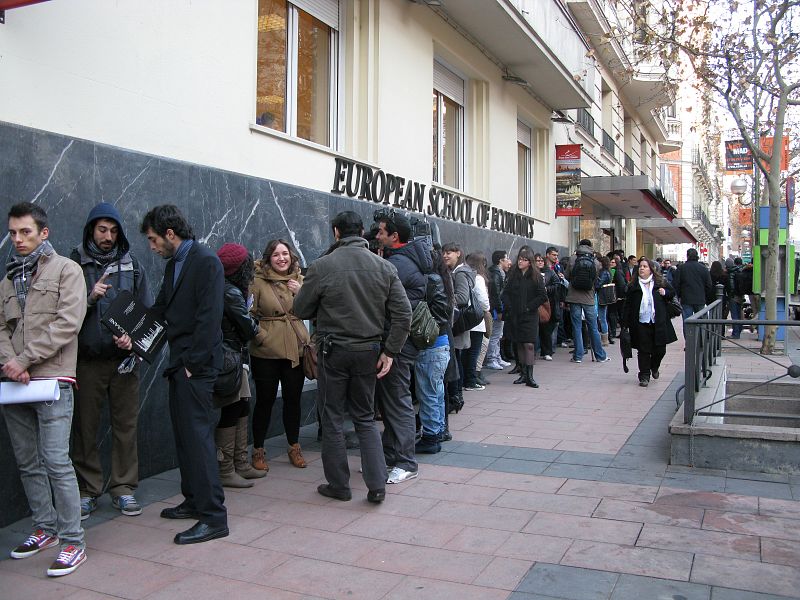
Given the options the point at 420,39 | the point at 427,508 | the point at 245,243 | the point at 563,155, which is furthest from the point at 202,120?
the point at 563,155

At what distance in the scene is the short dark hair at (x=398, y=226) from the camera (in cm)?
598

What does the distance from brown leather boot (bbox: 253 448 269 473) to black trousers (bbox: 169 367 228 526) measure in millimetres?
1445

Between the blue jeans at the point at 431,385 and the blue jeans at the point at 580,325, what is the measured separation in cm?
619

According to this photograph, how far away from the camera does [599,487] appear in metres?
5.71

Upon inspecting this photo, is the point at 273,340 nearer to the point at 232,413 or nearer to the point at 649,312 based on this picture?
the point at 232,413

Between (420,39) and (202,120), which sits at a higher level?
(420,39)

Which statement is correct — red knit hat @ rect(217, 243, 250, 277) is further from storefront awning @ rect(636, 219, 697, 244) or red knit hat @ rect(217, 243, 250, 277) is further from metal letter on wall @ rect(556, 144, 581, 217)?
storefront awning @ rect(636, 219, 697, 244)

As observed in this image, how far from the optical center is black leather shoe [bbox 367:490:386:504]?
5.30 metres

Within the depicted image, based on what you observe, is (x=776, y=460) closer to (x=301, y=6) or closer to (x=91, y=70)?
(x=91, y=70)

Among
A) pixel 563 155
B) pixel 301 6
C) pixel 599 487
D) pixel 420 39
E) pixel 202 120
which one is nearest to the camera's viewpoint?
pixel 599 487

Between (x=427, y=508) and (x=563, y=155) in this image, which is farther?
(x=563, y=155)

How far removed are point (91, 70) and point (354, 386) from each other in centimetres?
294

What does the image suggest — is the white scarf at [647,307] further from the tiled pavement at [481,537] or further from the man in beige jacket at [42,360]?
the man in beige jacket at [42,360]

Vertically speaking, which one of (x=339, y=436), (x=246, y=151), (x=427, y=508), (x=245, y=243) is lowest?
(x=427, y=508)
